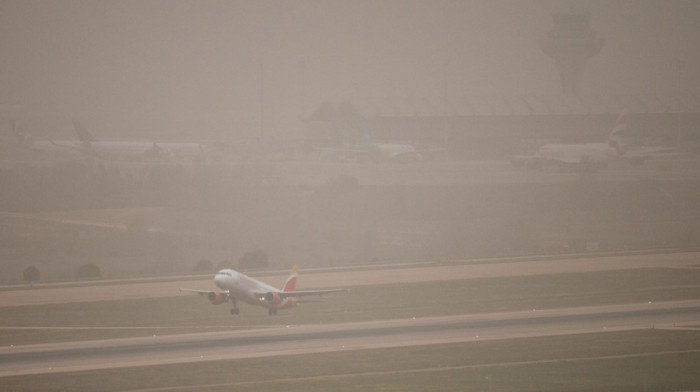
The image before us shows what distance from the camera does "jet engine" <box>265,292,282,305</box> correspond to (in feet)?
170

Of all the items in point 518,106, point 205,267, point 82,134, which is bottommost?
point 205,267

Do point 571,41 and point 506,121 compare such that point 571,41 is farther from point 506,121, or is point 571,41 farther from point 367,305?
point 367,305

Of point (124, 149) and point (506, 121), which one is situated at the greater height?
point (506, 121)

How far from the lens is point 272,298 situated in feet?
171

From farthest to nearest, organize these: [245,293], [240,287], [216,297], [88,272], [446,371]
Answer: [88,272], [216,297], [245,293], [240,287], [446,371]

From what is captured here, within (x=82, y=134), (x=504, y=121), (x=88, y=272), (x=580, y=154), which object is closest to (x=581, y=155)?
(x=580, y=154)

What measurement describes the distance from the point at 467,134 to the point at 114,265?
65358mm

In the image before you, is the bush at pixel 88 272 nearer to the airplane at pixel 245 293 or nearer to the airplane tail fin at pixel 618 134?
the airplane at pixel 245 293

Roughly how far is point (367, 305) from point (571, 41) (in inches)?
5208

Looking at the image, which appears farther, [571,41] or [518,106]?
[571,41]

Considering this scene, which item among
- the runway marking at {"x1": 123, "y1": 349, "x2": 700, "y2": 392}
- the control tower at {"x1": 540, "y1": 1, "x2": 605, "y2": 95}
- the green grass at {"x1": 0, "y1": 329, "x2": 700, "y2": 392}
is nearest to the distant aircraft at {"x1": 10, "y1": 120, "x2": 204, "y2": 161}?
the control tower at {"x1": 540, "y1": 1, "x2": 605, "y2": 95}

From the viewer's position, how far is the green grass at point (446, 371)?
35.9m

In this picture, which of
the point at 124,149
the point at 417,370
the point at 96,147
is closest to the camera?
the point at 417,370

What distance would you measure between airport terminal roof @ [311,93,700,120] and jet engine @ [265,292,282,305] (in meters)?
90.2
